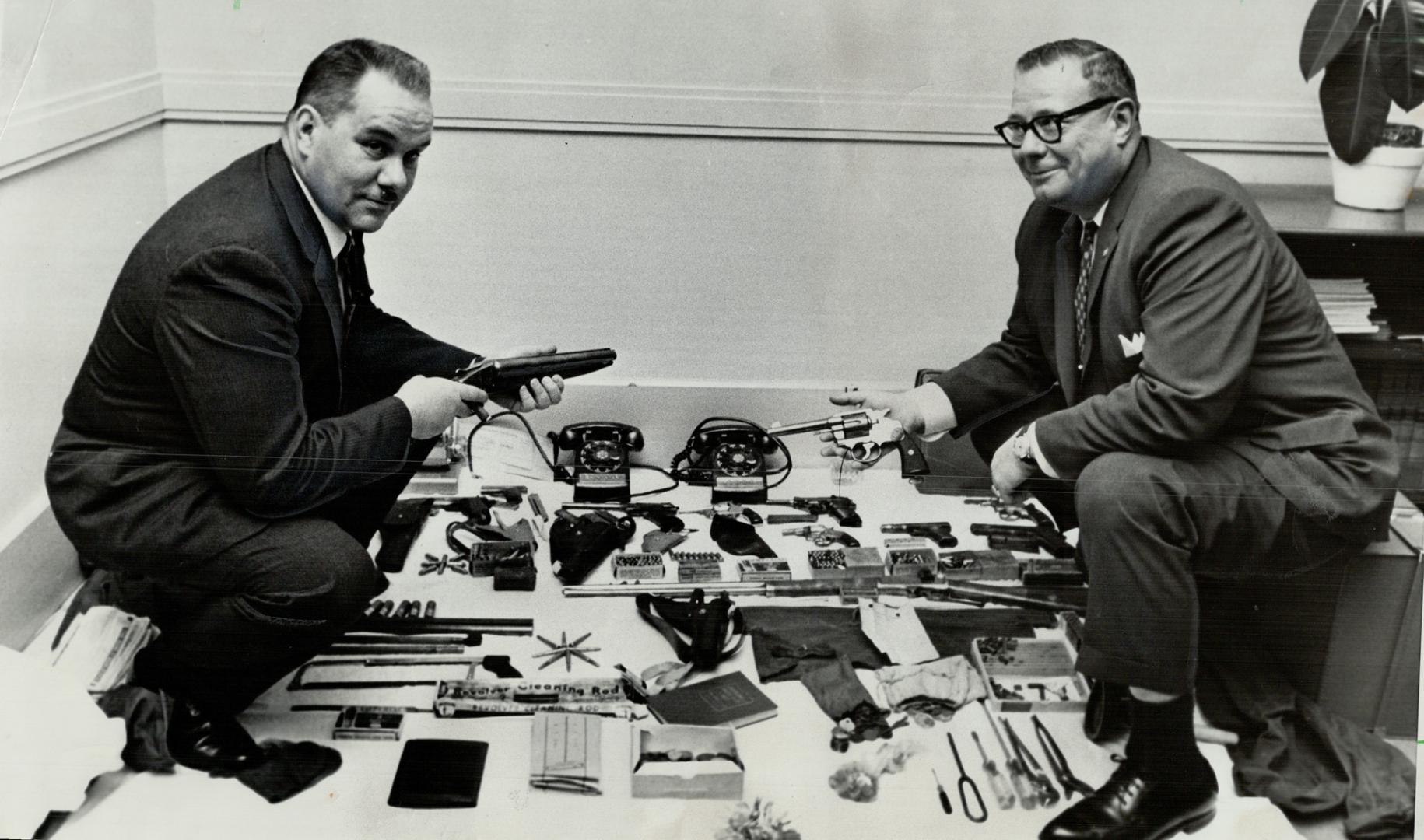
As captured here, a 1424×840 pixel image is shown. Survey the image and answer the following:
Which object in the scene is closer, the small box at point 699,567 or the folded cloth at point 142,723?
the folded cloth at point 142,723

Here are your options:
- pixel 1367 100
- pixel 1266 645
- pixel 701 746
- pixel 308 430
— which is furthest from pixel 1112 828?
pixel 308 430

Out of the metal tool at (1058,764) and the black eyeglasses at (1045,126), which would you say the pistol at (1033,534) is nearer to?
the metal tool at (1058,764)

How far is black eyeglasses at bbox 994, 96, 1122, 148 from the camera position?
2.21 metres

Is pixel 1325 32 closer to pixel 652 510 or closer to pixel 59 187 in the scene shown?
pixel 652 510

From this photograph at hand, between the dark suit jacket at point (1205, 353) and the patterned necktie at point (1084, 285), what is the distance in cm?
1

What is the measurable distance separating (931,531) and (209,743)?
173 cm

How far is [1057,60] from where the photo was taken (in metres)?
2.20

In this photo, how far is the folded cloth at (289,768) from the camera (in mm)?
2162

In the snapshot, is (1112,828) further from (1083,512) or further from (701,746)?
(701,746)

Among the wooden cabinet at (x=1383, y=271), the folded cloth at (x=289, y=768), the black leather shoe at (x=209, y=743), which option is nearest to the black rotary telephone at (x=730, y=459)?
the folded cloth at (x=289, y=768)

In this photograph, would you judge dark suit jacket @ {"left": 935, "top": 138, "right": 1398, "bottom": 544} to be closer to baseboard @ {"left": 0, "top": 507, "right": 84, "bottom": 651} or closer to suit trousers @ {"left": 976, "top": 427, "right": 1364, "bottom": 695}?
suit trousers @ {"left": 976, "top": 427, "right": 1364, "bottom": 695}

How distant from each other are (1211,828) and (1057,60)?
1524 millimetres

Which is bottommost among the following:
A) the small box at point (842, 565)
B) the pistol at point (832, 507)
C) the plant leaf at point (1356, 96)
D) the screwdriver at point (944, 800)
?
the screwdriver at point (944, 800)

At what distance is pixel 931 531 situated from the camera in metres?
2.91
